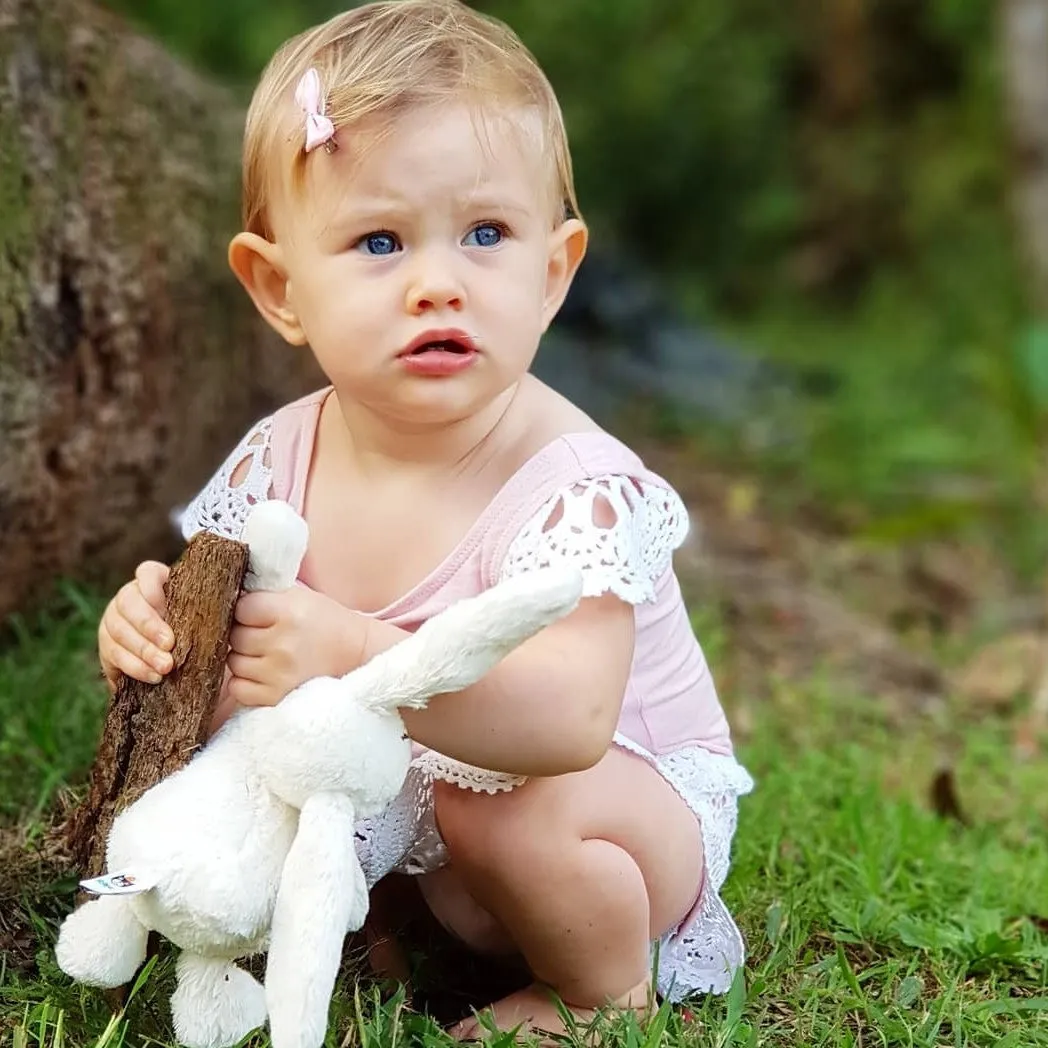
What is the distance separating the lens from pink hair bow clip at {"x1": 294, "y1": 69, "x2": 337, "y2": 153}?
158 centimetres

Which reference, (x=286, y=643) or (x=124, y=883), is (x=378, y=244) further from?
(x=124, y=883)

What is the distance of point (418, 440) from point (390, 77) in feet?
1.37

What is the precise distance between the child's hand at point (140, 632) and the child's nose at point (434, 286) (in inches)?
15.6

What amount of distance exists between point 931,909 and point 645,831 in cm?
69

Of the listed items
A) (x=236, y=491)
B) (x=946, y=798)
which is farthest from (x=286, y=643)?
(x=946, y=798)

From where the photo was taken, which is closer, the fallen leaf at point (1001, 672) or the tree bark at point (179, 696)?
the tree bark at point (179, 696)

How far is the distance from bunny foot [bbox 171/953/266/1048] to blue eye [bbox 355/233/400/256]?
0.75m

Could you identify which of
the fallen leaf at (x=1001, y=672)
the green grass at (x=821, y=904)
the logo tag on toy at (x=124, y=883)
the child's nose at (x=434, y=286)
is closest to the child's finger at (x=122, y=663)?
the logo tag on toy at (x=124, y=883)

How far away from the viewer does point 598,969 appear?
169cm

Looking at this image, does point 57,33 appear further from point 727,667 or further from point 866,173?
point 866,173

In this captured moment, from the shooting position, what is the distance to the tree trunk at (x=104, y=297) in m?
2.55

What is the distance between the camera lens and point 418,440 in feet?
5.85

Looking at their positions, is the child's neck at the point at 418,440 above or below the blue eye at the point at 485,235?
below

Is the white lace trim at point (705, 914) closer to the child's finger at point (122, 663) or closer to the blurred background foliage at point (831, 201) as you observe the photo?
the child's finger at point (122, 663)
